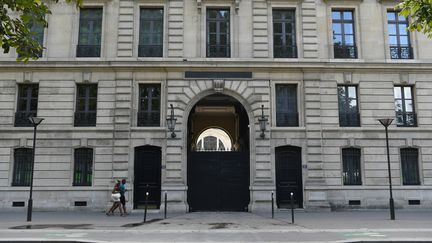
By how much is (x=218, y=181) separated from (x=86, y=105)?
27.2 ft

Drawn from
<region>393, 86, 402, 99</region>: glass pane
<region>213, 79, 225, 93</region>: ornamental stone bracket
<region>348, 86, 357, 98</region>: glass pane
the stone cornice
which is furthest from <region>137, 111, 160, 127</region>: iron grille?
<region>393, 86, 402, 99</region>: glass pane

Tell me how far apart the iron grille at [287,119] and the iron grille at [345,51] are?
4.22 m

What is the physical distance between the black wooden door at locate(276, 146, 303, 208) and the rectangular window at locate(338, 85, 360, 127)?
10.2ft

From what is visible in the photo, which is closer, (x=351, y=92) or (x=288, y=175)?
(x=288, y=175)

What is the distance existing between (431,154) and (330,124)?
568cm

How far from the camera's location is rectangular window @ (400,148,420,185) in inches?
795

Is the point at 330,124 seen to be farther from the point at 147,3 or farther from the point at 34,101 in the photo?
the point at 34,101

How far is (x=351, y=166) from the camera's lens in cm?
2022

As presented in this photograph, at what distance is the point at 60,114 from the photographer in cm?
2006

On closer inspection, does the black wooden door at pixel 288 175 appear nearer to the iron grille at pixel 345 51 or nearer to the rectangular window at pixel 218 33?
the iron grille at pixel 345 51

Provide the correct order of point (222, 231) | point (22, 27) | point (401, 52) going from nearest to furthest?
point (22, 27)
point (222, 231)
point (401, 52)

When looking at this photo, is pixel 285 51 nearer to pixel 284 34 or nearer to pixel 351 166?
pixel 284 34

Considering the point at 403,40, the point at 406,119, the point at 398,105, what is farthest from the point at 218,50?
the point at 406,119

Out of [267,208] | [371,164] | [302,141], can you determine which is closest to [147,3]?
[302,141]
